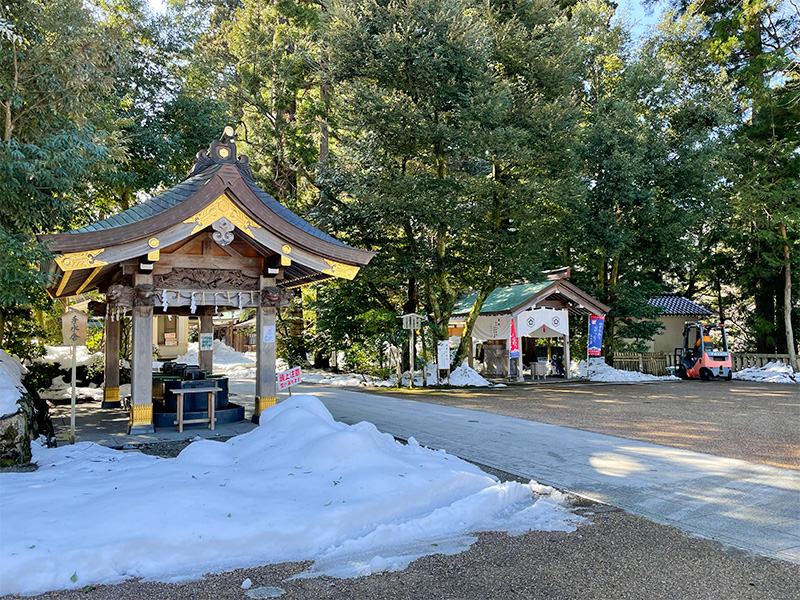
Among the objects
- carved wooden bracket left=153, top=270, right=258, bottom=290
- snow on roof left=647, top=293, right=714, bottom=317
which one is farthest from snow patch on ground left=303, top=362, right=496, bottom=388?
snow on roof left=647, top=293, right=714, bottom=317

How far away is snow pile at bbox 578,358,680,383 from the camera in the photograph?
21906mm

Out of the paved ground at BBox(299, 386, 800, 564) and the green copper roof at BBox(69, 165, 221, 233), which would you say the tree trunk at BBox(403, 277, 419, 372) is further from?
the green copper roof at BBox(69, 165, 221, 233)

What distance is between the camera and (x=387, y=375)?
823 inches

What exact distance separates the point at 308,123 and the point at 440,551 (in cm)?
2229

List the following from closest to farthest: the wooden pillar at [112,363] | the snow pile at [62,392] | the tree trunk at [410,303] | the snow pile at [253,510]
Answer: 1. the snow pile at [253,510]
2. the wooden pillar at [112,363]
3. the snow pile at [62,392]
4. the tree trunk at [410,303]

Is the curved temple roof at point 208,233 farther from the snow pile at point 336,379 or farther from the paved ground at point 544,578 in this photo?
the snow pile at point 336,379

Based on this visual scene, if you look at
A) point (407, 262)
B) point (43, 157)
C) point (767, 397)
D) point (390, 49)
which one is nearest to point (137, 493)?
point (43, 157)

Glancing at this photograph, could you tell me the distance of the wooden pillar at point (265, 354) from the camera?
397 inches

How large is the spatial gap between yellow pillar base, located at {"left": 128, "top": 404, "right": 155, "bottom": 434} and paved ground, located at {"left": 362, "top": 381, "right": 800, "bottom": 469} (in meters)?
7.06

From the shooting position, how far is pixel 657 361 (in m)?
25.4

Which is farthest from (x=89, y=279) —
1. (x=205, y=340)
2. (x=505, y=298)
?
(x=505, y=298)

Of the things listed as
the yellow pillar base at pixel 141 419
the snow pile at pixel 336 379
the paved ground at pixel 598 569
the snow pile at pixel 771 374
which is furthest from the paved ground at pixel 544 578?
the snow pile at pixel 771 374

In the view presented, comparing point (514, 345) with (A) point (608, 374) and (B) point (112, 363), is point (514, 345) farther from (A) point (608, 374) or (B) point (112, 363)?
(B) point (112, 363)

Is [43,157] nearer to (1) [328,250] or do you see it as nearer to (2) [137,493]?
(1) [328,250]
